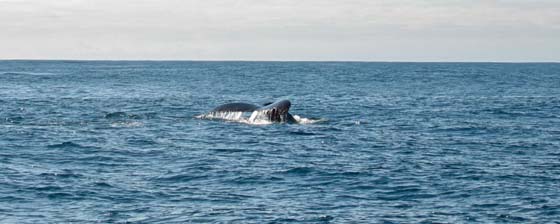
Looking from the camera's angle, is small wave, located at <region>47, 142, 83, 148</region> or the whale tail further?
the whale tail

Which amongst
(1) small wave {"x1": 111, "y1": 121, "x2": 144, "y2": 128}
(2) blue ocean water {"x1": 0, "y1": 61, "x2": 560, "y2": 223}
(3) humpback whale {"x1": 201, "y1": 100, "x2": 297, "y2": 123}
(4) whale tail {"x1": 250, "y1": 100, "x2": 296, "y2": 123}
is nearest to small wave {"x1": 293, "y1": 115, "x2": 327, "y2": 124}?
(3) humpback whale {"x1": 201, "y1": 100, "x2": 297, "y2": 123}

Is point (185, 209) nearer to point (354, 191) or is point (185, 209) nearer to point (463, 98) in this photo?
point (354, 191)

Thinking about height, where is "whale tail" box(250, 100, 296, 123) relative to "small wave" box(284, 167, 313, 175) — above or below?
above

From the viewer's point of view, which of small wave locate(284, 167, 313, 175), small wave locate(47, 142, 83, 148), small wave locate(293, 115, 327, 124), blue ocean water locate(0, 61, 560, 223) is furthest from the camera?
small wave locate(293, 115, 327, 124)

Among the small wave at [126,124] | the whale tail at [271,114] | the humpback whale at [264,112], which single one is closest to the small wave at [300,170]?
the humpback whale at [264,112]

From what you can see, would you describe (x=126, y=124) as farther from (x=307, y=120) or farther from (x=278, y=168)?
(x=278, y=168)

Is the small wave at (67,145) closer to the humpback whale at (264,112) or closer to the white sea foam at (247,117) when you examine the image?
the white sea foam at (247,117)

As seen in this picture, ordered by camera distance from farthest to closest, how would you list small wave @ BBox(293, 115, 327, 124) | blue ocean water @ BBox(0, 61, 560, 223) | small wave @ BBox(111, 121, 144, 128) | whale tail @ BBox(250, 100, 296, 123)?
small wave @ BBox(293, 115, 327, 124) < whale tail @ BBox(250, 100, 296, 123) < small wave @ BBox(111, 121, 144, 128) < blue ocean water @ BBox(0, 61, 560, 223)

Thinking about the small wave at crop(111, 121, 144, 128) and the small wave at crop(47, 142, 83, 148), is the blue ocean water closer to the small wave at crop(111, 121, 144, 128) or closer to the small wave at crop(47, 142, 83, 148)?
the small wave at crop(47, 142, 83, 148)

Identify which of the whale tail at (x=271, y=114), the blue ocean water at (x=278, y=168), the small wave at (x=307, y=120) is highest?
the whale tail at (x=271, y=114)

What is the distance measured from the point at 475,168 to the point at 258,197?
9.10m

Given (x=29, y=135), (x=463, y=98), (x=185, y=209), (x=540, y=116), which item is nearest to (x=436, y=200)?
(x=185, y=209)

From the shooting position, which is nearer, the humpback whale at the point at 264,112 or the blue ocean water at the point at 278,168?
the blue ocean water at the point at 278,168

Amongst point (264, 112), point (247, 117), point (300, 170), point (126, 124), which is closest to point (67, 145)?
point (126, 124)
